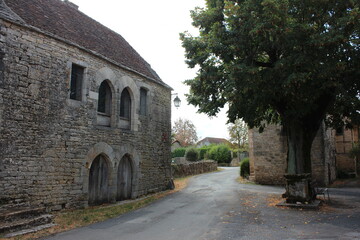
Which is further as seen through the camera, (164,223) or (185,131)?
(185,131)

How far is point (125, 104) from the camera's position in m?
13.4

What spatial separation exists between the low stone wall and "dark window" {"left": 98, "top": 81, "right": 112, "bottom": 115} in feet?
35.5

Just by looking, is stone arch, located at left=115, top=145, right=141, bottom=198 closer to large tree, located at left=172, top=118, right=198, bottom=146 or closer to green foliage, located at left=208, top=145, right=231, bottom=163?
green foliage, located at left=208, top=145, right=231, bottom=163

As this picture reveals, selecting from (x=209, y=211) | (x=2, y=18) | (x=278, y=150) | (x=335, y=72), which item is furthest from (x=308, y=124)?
(x=2, y=18)

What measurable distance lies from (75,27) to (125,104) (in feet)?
13.1

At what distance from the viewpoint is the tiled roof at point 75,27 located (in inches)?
387

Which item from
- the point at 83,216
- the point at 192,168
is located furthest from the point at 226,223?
the point at 192,168

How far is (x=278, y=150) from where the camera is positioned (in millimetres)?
18375

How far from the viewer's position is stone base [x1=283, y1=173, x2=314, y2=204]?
400 inches

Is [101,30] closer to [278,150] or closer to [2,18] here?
[2,18]

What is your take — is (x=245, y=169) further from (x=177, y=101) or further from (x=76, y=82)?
(x=76, y=82)

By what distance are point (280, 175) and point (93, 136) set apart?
41.5ft

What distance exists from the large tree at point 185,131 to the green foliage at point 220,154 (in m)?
16.0

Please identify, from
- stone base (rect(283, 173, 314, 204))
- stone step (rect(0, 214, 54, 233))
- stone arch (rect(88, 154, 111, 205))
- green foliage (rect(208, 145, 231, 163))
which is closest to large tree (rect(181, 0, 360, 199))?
stone base (rect(283, 173, 314, 204))
